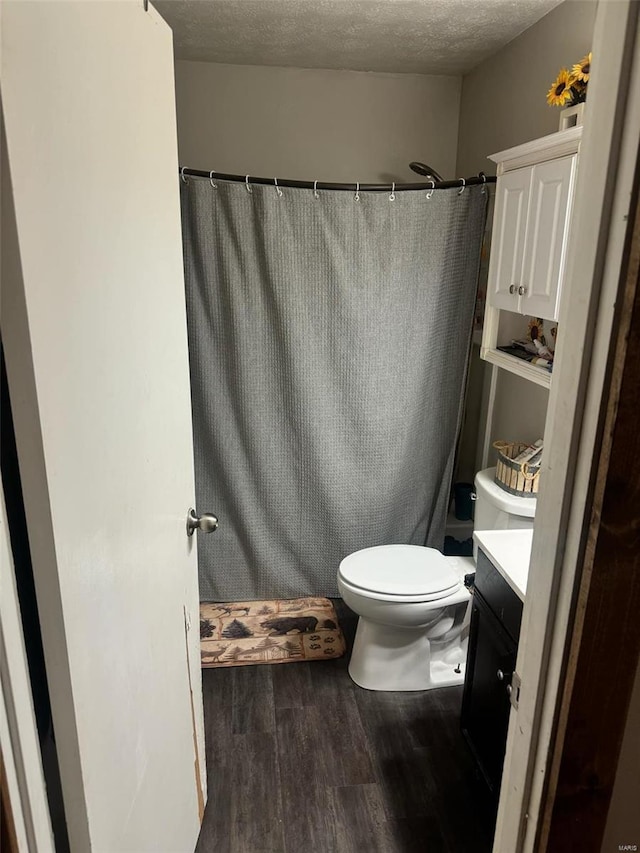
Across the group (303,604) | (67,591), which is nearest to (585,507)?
(67,591)

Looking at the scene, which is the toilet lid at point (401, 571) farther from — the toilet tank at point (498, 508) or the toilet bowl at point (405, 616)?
the toilet tank at point (498, 508)

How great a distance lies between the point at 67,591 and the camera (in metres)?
0.76

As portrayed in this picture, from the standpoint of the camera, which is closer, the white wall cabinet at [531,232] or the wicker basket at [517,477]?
the white wall cabinet at [531,232]

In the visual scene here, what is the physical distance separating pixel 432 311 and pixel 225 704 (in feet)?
5.55

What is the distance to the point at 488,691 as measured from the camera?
171 cm

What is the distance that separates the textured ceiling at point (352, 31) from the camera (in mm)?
2070

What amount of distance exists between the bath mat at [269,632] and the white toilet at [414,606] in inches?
8.4

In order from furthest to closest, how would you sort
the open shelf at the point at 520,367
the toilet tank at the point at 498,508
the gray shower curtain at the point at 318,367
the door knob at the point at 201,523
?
the gray shower curtain at the point at 318,367, the toilet tank at the point at 498,508, the open shelf at the point at 520,367, the door knob at the point at 201,523

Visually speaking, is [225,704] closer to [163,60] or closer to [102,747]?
[102,747]

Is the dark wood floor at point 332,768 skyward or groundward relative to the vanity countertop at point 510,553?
groundward

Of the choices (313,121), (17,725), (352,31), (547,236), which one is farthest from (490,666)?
(313,121)

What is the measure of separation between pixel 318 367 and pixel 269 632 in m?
1.10

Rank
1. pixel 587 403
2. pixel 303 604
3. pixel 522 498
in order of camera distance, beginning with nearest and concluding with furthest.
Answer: pixel 587 403, pixel 522 498, pixel 303 604

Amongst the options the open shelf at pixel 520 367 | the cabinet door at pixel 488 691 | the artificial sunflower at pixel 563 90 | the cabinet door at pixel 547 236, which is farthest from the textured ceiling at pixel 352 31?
the cabinet door at pixel 488 691
